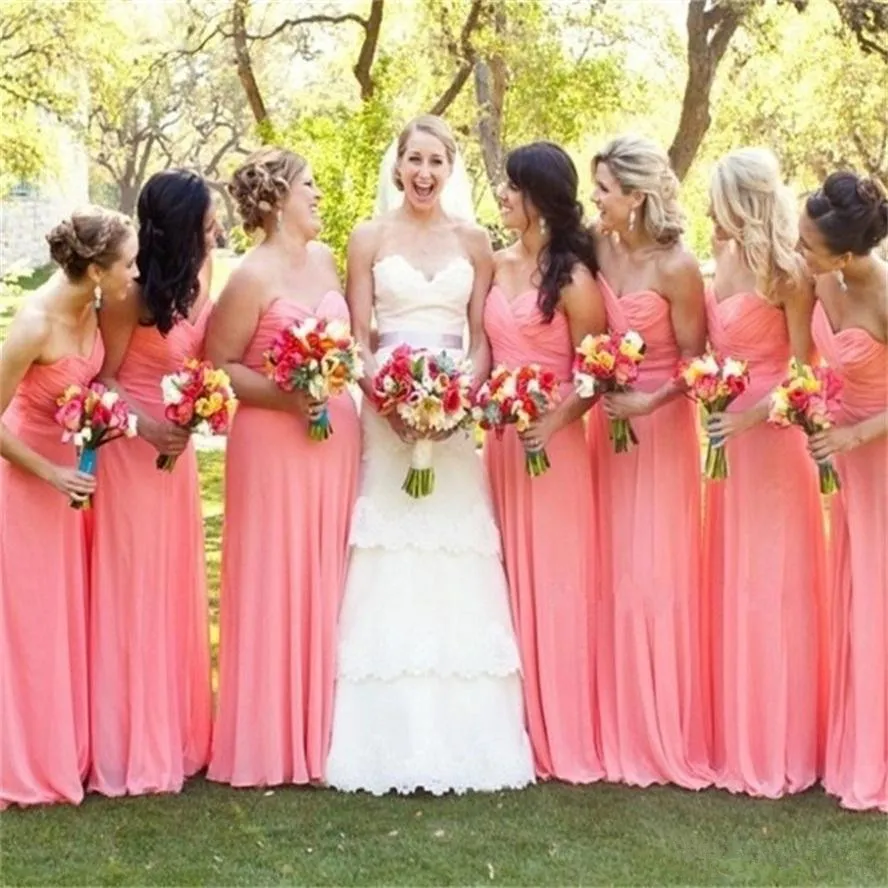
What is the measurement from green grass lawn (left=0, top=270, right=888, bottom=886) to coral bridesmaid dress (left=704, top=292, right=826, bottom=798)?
25cm

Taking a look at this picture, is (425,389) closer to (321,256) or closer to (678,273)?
(321,256)

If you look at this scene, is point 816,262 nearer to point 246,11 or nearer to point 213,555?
point 213,555

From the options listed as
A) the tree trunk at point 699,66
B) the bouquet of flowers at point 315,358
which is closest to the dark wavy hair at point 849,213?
the bouquet of flowers at point 315,358

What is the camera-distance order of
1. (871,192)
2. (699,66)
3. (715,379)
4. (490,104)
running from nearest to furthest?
(871,192) → (715,379) → (699,66) → (490,104)

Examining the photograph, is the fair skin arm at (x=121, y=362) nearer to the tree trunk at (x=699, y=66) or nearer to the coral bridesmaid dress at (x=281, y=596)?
the coral bridesmaid dress at (x=281, y=596)

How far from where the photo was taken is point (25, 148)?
2672cm

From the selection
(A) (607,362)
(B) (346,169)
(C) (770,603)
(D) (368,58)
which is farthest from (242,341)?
(D) (368,58)

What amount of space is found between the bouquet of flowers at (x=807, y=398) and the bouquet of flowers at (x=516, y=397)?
0.92 m

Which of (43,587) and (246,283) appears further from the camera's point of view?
(246,283)

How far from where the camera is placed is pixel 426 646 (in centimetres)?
634

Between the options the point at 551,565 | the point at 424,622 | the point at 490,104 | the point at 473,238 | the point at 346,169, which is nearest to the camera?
the point at 424,622

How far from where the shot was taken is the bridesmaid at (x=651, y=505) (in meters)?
6.29

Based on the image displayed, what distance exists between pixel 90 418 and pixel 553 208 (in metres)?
2.15

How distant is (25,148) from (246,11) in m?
8.18
